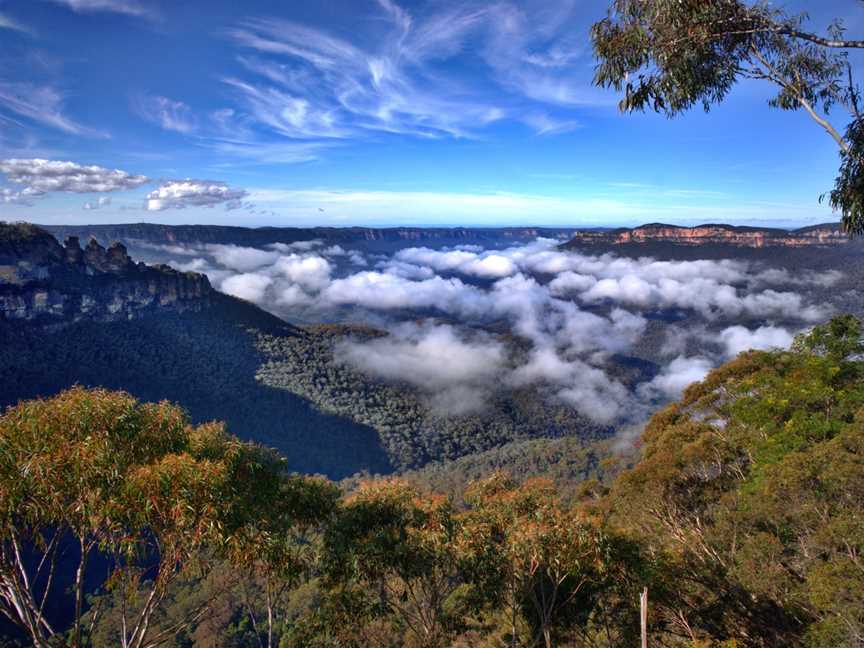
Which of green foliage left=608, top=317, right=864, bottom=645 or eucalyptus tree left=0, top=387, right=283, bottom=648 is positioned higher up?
eucalyptus tree left=0, top=387, right=283, bottom=648

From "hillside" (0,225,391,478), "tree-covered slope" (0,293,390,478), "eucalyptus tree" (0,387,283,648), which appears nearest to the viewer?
"eucalyptus tree" (0,387,283,648)

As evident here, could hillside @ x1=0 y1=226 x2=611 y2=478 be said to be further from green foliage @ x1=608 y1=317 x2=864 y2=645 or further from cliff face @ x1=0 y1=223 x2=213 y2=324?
green foliage @ x1=608 y1=317 x2=864 y2=645

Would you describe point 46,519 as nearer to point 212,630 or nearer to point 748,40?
point 748,40

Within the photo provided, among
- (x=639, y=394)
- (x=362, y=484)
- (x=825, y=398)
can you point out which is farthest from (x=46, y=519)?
(x=639, y=394)

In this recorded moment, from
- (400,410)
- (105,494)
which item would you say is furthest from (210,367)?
(105,494)

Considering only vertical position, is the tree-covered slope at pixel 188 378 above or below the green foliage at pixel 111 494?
below

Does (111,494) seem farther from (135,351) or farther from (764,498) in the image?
(135,351)

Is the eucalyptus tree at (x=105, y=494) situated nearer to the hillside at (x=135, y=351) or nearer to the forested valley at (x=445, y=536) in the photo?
the forested valley at (x=445, y=536)

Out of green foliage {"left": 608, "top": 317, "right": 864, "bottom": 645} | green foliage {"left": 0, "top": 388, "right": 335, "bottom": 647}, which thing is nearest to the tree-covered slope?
green foliage {"left": 608, "top": 317, "right": 864, "bottom": 645}

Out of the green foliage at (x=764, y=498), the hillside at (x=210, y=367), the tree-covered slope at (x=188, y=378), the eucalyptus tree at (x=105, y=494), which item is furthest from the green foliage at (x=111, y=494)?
the tree-covered slope at (x=188, y=378)

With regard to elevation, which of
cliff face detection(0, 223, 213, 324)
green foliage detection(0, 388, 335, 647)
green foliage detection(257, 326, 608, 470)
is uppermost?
green foliage detection(0, 388, 335, 647)
